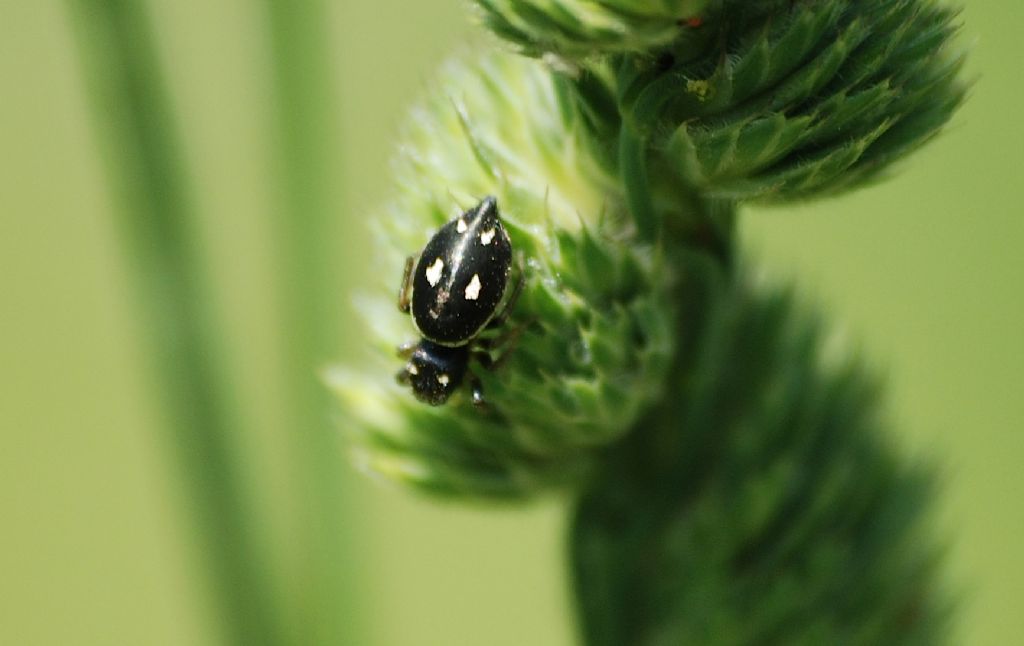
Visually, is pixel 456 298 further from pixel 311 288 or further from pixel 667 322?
pixel 311 288

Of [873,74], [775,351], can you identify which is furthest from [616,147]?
[775,351]

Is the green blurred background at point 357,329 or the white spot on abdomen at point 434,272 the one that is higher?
the green blurred background at point 357,329

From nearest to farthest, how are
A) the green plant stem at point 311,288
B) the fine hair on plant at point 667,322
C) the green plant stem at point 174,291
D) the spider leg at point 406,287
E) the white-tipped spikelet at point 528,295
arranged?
1. the fine hair on plant at point 667,322
2. the white-tipped spikelet at point 528,295
3. the spider leg at point 406,287
4. the green plant stem at point 174,291
5. the green plant stem at point 311,288

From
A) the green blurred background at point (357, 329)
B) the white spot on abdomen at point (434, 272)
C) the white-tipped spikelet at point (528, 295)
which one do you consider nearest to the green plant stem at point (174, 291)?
the white-tipped spikelet at point (528, 295)

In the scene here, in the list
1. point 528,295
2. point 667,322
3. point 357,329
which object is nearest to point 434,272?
point 528,295

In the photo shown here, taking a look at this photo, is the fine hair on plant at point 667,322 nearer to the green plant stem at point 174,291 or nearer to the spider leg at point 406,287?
the spider leg at point 406,287

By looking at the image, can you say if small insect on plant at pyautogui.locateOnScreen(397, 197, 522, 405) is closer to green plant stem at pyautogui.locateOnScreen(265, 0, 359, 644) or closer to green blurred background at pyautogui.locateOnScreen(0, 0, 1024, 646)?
green plant stem at pyautogui.locateOnScreen(265, 0, 359, 644)

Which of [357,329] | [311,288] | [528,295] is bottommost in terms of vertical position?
[528,295]
